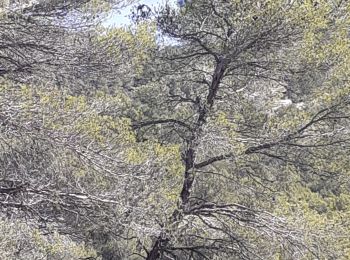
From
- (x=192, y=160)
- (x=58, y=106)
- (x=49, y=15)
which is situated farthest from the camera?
(x=192, y=160)

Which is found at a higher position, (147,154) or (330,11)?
(330,11)

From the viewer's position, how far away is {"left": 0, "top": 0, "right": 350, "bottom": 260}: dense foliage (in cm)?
521

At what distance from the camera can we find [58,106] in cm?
510

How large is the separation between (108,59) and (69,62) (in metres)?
0.44

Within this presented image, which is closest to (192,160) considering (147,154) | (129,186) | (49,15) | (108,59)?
(147,154)

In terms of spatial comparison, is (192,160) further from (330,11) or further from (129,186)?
(330,11)

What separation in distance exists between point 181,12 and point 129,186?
2297mm

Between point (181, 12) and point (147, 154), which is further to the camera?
point (181, 12)

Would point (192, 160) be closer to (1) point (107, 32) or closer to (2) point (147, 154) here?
(2) point (147, 154)

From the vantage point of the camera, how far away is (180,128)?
6.73 m

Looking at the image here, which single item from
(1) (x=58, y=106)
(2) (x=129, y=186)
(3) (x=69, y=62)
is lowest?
(2) (x=129, y=186)

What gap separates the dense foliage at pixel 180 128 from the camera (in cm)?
521

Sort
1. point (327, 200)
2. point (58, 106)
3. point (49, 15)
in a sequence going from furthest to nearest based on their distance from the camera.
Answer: point (327, 200) < point (49, 15) < point (58, 106)

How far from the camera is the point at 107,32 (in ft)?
19.0
